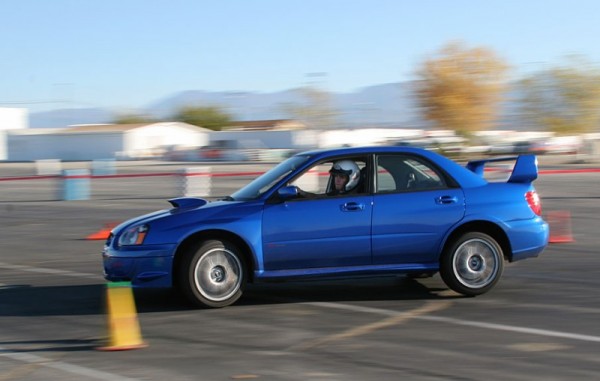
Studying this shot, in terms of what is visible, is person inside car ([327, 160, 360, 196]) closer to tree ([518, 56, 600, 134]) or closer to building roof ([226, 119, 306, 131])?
tree ([518, 56, 600, 134])

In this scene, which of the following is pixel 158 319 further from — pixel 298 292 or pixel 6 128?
pixel 6 128

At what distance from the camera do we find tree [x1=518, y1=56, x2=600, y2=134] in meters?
77.1

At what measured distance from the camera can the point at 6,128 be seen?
96562 millimetres

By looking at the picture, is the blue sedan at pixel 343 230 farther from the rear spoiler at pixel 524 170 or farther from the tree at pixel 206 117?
the tree at pixel 206 117

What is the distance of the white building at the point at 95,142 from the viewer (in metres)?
81.6

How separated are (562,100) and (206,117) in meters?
62.7

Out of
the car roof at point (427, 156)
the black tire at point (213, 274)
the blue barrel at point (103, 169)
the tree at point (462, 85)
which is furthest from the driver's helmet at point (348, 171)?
the tree at point (462, 85)

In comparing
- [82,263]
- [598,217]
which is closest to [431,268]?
[82,263]

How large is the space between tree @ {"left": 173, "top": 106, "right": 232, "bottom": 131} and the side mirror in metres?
118

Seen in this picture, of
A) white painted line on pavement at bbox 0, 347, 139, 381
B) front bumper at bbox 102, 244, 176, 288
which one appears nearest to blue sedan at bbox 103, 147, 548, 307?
front bumper at bbox 102, 244, 176, 288

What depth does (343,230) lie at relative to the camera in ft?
26.4

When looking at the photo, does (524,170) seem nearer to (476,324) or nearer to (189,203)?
(476,324)

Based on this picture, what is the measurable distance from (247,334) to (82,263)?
5361mm

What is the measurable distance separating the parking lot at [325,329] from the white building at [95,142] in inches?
2807
